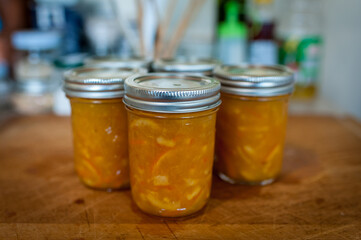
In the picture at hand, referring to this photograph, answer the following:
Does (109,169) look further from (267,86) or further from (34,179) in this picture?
(267,86)

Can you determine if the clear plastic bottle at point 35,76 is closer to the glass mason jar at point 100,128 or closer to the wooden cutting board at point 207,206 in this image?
the wooden cutting board at point 207,206

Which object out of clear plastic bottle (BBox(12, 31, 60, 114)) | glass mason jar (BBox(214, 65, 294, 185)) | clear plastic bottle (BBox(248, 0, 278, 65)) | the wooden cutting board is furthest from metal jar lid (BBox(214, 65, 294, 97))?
clear plastic bottle (BBox(12, 31, 60, 114))

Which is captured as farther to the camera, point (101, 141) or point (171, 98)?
point (101, 141)

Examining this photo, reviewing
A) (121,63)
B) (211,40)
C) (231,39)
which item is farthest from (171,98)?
(211,40)

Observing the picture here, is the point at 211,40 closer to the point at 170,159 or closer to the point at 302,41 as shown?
the point at 302,41

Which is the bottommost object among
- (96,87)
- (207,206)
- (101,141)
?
(207,206)

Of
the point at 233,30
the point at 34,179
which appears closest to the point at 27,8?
the point at 233,30
